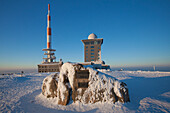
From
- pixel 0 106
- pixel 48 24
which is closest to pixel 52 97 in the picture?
pixel 0 106

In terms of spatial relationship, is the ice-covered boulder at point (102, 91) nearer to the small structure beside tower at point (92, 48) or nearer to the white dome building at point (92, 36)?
the small structure beside tower at point (92, 48)

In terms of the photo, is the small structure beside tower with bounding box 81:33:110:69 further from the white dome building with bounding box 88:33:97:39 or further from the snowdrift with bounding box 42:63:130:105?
the snowdrift with bounding box 42:63:130:105

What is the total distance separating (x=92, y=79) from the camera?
881 centimetres

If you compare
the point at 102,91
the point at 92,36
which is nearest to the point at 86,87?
the point at 102,91

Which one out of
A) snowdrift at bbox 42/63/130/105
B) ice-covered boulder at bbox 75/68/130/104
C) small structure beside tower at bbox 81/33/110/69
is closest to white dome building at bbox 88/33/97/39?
small structure beside tower at bbox 81/33/110/69

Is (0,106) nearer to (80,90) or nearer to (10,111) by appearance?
(10,111)

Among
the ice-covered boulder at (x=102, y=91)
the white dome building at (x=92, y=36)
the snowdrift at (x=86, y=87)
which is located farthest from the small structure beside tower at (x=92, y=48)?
the ice-covered boulder at (x=102, y=91)

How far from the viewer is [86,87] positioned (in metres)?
8.73

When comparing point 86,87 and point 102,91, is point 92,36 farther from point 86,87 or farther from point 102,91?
point 102,91

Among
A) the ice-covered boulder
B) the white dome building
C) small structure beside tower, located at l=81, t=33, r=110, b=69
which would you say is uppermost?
the white dome building

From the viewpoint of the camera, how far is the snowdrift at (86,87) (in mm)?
8227

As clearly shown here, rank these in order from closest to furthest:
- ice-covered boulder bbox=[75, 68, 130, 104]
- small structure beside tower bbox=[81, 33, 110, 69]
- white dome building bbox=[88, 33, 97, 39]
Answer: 1. ice-covered boulder bbox=[75, 68, 130, 104]
2. small structure beside tower bbox=[81, 33, 110, 69]
3. white dome building bbox=[88, 33, 97, 39]

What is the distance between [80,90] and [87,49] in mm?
54792

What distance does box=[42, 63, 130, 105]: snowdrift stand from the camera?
8.23 metres
